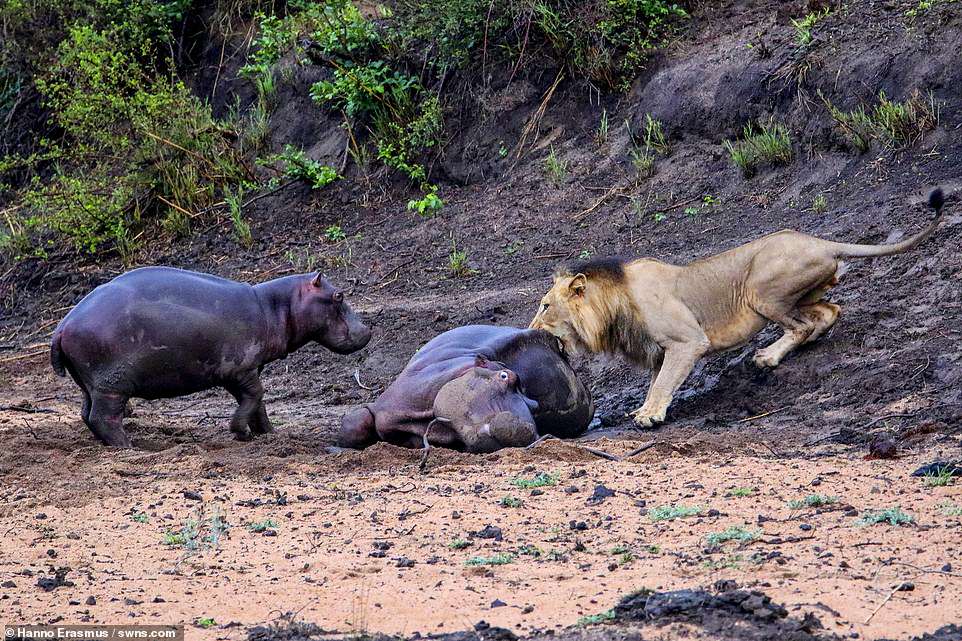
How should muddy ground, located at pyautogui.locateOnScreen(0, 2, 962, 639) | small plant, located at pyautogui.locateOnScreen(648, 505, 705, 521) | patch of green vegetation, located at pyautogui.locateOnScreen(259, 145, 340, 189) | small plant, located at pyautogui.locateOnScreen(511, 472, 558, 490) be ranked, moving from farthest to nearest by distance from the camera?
patch of green vegetation, located at pyautogui.locateOnScreen(259, 145, 340, 189) → small plant, located at pyautogui.locateOnScreen(511, 472, 558, 490) → small plant, located at pyautogui.locateOnScreen(648, 505, 705, 521) → muddy ground, located at pyautogui.locateOnScreen(0, 2, 962, 639)

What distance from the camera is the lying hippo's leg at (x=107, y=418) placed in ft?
25.9

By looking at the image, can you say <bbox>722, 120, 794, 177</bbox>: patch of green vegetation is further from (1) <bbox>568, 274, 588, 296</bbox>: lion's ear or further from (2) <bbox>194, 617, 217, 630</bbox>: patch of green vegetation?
(2) <bbox>194, 617, 217, 630</bbox>: patch of green vegetation

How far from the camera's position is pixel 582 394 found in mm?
8602

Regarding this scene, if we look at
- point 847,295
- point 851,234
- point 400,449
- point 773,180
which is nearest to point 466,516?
point 400,449

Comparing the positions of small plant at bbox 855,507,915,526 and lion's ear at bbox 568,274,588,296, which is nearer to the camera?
small plant at bbox 855,507,915,526

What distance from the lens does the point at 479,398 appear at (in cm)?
755

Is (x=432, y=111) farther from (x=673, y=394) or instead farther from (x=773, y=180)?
(x=673, y=394)

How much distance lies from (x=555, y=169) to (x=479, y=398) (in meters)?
6.14

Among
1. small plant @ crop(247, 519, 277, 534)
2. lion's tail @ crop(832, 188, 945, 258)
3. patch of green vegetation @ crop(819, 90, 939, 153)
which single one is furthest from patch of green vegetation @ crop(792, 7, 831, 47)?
small plant @ crop(247, 519, 277, 534)

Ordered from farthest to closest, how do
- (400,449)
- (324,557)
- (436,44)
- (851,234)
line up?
(436,44)
(851,234)
(400,449)
(324,557)

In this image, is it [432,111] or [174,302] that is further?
[432,111]

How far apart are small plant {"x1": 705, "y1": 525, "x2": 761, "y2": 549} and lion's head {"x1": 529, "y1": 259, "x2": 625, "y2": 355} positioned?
3.68m

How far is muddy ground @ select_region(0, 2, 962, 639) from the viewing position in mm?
4625

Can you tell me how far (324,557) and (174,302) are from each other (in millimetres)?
3198
